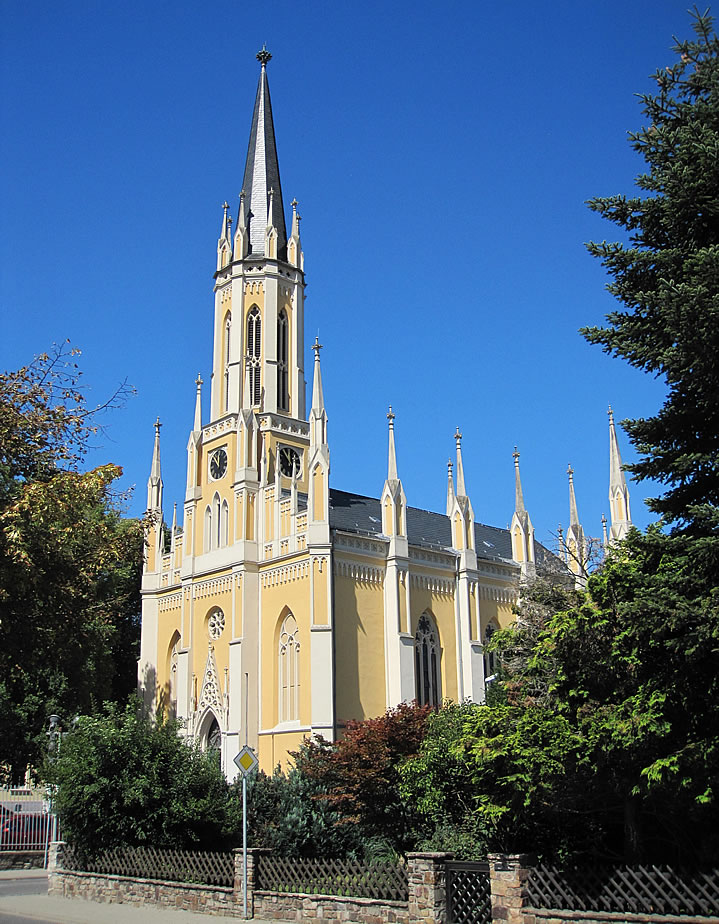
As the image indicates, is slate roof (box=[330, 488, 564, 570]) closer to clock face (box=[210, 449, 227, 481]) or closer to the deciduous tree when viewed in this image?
clock face (box=[210, 449, 227, 481])

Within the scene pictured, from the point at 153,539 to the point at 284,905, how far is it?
97.8ft

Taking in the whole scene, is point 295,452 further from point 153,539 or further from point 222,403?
point 153,539

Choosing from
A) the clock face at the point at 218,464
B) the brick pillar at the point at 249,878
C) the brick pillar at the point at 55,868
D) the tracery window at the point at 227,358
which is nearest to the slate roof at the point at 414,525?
the clock face at the point at 218,464

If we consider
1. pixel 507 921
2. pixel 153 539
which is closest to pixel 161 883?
pixel 507 921

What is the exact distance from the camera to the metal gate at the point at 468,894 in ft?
44.3

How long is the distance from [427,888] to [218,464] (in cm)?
3018


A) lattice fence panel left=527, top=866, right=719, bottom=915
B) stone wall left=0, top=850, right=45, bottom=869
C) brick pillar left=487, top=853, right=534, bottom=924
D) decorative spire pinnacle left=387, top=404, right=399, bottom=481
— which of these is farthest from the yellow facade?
lattice fence panel left=527, top=866, right=719, bottom=915

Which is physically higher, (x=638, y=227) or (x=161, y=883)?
(x=638, y=227)

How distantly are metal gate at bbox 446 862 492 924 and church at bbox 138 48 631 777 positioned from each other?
2029 centimetres

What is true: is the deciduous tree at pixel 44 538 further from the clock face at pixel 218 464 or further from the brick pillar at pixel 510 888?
the clock face at pixel 218 464

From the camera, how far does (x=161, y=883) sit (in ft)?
60.4

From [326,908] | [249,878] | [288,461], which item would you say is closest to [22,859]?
[249,878]

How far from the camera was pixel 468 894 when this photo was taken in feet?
44.8

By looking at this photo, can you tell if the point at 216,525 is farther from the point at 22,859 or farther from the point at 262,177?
the point at 262,177
